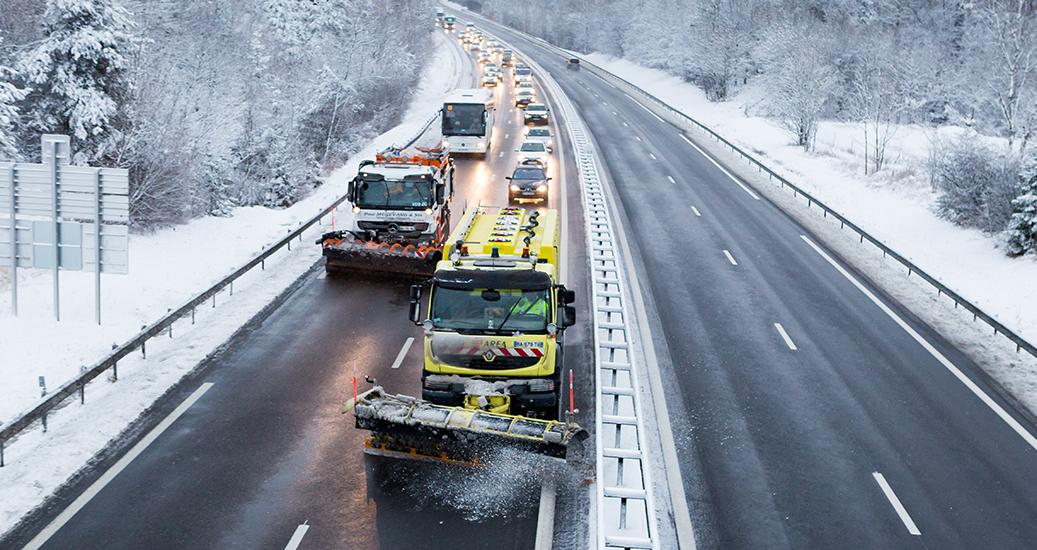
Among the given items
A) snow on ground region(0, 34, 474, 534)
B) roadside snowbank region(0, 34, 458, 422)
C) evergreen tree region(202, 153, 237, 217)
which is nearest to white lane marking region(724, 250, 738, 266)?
snow on ground region(0, 34, 474, 534)

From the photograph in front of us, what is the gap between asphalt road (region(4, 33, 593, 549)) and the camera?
36.0 feet

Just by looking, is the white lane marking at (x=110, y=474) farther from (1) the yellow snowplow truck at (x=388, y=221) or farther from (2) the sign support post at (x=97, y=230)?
(1) the yellow snowplow truck at (x=388, y=221)

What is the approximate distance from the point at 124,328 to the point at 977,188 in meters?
26.8

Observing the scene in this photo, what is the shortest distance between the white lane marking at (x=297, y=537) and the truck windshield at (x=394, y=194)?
1363 cm

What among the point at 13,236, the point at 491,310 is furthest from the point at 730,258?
the point at 13,236

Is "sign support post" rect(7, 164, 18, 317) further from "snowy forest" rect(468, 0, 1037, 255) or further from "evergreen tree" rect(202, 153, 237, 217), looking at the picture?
"snowy forest" rect(468, 0, 1037, 255)

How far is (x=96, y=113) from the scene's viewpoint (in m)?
26.5

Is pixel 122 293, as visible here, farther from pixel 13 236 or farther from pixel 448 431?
pixel 448 431

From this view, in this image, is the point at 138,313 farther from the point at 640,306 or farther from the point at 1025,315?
the point at 1025,315

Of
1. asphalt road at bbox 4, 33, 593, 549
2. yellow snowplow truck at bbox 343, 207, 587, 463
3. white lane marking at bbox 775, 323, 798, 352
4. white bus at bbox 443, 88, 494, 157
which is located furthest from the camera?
white bus at bbox 443, 88, 494, 157

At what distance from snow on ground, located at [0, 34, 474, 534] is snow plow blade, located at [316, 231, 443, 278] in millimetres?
1199

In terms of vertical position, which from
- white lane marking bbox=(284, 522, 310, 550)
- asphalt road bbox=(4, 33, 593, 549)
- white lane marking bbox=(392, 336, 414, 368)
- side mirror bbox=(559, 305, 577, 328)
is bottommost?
white lane marking bbox=(284, 522, 310, 550)

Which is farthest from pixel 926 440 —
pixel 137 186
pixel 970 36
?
pixel 970 36

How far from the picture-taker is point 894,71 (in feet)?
197
